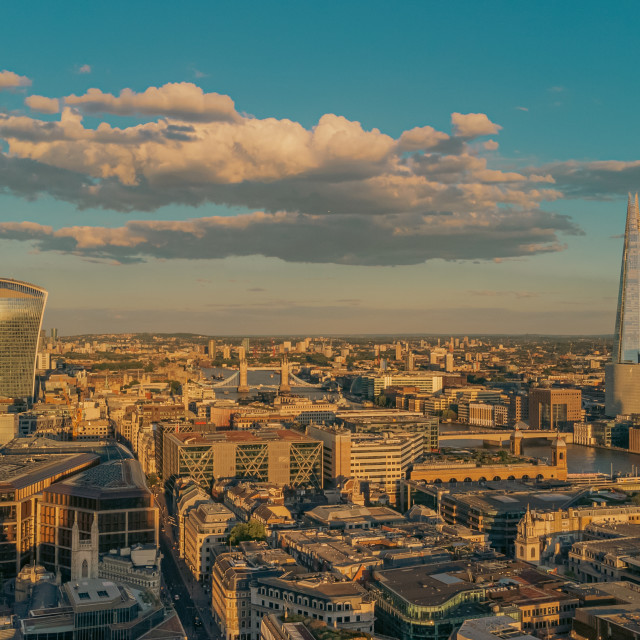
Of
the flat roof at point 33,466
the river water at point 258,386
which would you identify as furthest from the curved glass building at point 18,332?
the flat roof at point 33,466

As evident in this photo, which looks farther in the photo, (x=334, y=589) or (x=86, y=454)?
(x=86, y=454)

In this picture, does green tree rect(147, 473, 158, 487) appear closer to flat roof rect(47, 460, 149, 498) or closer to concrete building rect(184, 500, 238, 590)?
flat roof rect(47, 460, 149, 498)

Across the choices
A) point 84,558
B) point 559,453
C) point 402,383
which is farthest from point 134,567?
point 402,383

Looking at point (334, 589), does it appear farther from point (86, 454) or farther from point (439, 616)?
point (86, 454)

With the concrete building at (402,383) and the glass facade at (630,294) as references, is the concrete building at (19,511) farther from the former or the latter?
the concrete building at (402,383)

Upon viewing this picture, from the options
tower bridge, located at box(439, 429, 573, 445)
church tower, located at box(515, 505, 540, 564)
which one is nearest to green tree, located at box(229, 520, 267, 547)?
church tower, located at box(515, 505, 540, 564)

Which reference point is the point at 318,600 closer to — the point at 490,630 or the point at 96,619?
the point at 490,630

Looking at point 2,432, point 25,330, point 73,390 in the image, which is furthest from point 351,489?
point 73,390
